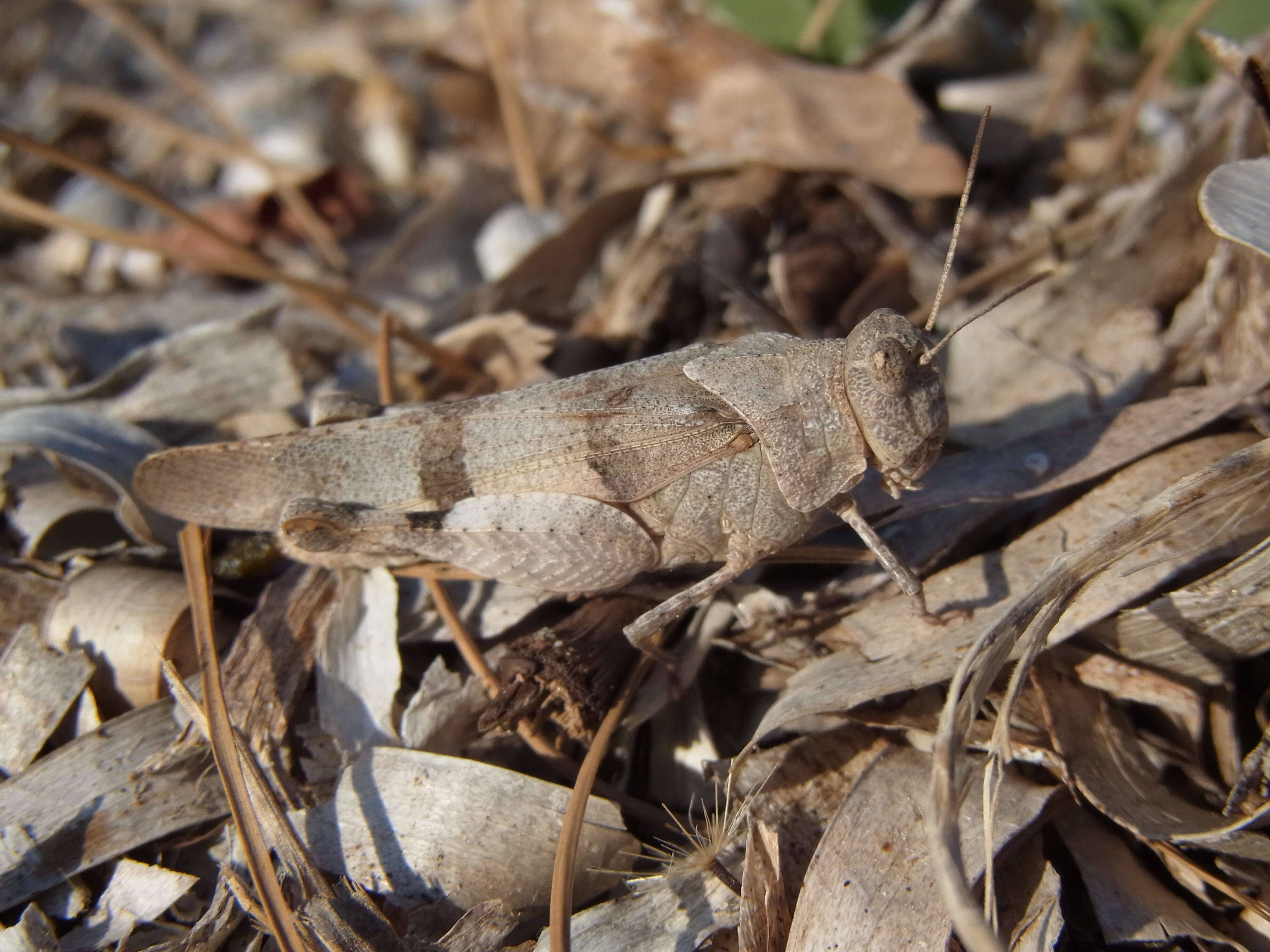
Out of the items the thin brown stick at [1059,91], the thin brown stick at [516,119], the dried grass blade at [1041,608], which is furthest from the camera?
the thin brown stick at [516,119]

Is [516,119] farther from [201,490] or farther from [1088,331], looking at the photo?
[1088,331]

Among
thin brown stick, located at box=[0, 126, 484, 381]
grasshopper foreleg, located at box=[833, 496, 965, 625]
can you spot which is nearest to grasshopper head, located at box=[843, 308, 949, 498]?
grasshopper foreleg, located at box=[833, 496, 965, 625]

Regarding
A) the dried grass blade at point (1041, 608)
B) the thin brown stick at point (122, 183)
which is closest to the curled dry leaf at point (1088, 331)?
the dried grass blade at point (1041, 608)

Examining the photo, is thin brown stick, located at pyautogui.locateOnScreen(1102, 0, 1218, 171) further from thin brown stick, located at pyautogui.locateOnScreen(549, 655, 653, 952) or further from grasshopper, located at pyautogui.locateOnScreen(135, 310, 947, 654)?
thin brown stick, located at pyautogui.locateOnScreen(549, 655, 653, 952)

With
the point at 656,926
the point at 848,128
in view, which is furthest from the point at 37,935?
the point at 848,128

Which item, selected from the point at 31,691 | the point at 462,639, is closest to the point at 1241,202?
the point at 462,639

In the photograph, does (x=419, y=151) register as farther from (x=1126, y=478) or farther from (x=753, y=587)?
(x=1126, y=478)

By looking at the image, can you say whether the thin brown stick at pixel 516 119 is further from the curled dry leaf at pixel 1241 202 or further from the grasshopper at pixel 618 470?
the curled dry leaf at pixel 1241 202
